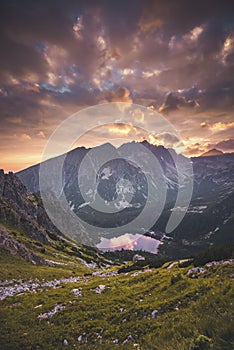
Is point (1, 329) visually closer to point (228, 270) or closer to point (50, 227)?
point (228, 270)

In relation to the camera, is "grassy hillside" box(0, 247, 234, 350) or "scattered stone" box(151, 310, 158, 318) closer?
"grassy hillside" box(0, 247, 234, 350)

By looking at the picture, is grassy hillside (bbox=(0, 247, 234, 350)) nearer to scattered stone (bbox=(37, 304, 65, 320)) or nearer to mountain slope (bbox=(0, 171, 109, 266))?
scattered stone (bbox=(37, 304, 65, 320))

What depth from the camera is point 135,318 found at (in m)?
14.7

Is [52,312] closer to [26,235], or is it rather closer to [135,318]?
[135,318]

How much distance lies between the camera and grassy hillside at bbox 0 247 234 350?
8.89 metres

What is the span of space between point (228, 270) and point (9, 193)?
449ft

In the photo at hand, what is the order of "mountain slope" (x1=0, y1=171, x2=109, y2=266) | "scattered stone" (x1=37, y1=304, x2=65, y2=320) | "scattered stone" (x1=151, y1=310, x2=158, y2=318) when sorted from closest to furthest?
"scattered stone" (x1=151, y1=310, x2=158, y2=318) → "scattered stone" (x1=37, y1=304, x2=65, y2=320) → "mountain slope" (x1=0, y1=171, x2=109, y2=266)

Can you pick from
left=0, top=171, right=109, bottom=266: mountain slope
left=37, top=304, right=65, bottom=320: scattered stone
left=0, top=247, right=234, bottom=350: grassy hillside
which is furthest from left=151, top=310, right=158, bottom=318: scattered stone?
left=0, top=171, right=109, bottom=266: mountain slope

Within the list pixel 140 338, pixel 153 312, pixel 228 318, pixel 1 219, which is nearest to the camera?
pixel 228 318

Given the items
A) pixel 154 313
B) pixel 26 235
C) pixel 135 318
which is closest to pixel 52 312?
pixel 135 318

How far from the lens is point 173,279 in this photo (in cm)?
1889

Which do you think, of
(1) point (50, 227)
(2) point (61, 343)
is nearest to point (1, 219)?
(1) point (50, 227)

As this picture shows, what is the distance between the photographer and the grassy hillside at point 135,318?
889cm

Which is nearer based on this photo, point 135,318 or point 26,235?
point 135,318
